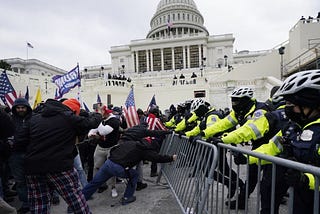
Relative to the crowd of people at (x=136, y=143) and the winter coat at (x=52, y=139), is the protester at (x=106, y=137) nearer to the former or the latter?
the crowd of people at (x=136, y=143)

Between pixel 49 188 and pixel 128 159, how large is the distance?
140 centimetres

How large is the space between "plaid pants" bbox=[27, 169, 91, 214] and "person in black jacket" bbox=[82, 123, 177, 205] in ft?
3.56

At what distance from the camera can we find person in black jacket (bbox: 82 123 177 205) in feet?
13.8

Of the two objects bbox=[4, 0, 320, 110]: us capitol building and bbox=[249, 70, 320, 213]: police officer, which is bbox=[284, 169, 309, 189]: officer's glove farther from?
bbox=[4, 0, 320, 110]: us capitol building

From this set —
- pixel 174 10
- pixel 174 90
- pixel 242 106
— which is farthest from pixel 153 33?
pixel 242 106

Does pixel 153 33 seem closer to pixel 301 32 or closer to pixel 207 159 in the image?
pixel 301 32

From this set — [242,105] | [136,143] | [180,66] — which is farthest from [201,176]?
[180,66]

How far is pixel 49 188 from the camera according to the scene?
10.3 ft

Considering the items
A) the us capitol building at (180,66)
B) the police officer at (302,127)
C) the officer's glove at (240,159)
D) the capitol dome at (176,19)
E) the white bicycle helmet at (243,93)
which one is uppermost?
the capitol dome at (176,19)

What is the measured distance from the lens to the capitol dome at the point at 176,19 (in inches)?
3091

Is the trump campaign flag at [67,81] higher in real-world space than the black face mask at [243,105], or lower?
higher

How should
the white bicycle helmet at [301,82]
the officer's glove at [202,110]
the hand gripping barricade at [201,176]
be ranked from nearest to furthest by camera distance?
the white bicycle helmet at [301,82] < the hand gripping barricade at [201,176] < the officer's glove at [202,110]

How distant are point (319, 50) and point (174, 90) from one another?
14.0 meters

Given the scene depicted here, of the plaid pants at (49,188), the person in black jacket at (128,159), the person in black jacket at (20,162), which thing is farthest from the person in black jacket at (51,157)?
the person in black jacket at (20,162)
